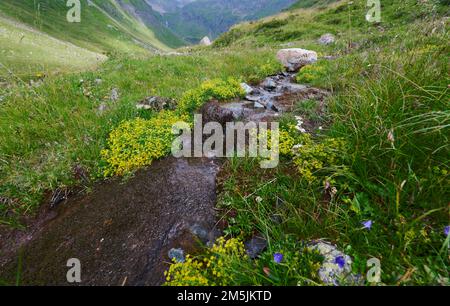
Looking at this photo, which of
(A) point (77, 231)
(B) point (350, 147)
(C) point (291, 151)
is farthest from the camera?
(C) point (291, 151)

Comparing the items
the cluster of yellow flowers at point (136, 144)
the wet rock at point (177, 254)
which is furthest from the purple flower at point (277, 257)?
the cluster of yellow flowers at point (136, 144)

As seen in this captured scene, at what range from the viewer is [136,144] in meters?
4.84

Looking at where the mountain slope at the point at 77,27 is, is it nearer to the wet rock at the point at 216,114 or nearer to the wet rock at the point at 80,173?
the wet rock at the point at 216,114

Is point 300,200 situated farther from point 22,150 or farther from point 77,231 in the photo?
point 22,150

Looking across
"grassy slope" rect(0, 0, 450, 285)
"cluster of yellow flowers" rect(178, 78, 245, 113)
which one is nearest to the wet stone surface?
"grassy slope" rect(0, 0, 450, 285)

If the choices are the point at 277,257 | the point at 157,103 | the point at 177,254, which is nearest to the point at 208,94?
the point at 157,103

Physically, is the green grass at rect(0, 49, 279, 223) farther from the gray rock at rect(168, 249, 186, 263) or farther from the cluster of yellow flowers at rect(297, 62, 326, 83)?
the cluster of yellow flowers at rect(297, 62, 326, 83)

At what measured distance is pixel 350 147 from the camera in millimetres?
3258

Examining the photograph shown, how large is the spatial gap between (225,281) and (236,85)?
6.14 meters

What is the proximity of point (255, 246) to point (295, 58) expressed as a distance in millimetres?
11659

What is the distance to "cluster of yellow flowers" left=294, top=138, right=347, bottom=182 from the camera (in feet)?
11.1

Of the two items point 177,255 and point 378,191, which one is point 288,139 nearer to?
point 378,191

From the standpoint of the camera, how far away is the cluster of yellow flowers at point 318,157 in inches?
134
